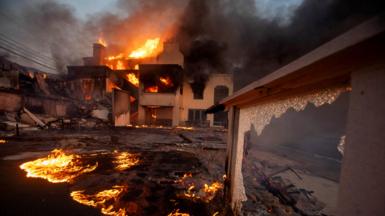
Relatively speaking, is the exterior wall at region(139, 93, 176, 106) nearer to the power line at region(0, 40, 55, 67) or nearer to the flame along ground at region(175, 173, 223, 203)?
the flame along ground at region(175, 173, 223, 203)

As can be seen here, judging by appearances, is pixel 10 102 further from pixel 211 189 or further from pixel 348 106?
pixel 348 106

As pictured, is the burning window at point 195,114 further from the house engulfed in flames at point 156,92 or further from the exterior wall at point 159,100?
the exterior wall at point 159,100

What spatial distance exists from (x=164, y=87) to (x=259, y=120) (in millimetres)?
20872

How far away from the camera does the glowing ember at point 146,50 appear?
35.9 metres

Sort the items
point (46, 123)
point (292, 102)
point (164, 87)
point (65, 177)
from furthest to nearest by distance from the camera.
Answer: point (164, 87) < point (46, 123) < point (65, 177) < point (292, 102)

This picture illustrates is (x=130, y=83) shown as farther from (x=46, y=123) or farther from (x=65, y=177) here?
(x=65, y=177)

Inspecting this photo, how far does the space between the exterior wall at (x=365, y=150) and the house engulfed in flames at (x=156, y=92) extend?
20.3 m

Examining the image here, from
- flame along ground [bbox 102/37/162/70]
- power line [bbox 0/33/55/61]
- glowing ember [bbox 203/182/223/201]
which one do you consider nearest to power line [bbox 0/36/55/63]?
power line [bbox 0/33/55/61]

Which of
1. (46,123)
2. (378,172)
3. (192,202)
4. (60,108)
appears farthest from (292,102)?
(60,108)

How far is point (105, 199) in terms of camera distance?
15.1 feet

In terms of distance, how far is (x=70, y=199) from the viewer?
4531 millimetres

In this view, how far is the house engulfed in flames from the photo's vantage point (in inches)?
885

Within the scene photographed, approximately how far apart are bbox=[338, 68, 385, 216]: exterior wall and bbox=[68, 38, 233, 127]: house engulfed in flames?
2034cm

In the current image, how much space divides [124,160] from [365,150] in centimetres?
818
